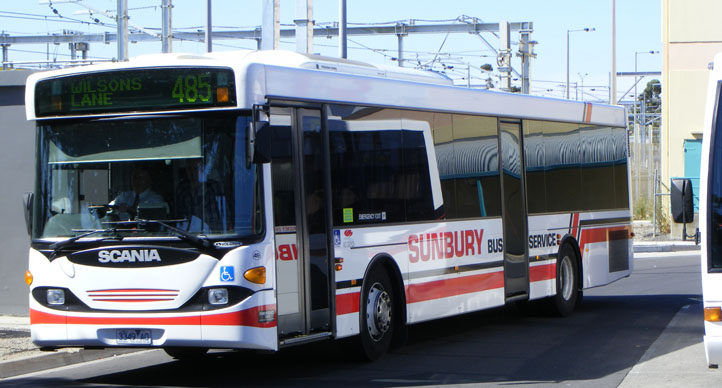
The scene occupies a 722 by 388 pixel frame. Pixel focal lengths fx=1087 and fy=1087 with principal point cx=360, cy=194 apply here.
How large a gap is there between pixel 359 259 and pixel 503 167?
3931 millimetres

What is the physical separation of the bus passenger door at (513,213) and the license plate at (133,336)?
5.83 meters

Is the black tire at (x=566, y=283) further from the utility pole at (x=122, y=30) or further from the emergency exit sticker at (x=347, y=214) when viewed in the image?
the utility pole at (x=122, y=30)

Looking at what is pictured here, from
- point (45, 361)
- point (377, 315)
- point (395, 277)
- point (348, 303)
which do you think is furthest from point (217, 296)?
point (45, 361)

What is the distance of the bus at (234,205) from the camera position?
30.2 feet

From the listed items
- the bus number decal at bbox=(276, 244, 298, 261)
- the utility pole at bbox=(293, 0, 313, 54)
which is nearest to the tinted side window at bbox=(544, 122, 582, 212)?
the bus number decal at bbox=(276, 244, 298, 261)

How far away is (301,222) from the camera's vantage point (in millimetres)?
9953

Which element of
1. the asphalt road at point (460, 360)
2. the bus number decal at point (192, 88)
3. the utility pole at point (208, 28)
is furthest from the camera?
the utility pole at point (208, 28)

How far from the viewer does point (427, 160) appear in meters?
12.2

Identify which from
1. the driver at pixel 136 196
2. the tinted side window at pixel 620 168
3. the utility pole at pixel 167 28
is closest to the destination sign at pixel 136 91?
the driver at pixel 136 196

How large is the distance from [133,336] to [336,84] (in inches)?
126

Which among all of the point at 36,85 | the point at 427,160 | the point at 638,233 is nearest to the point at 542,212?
the point at 427,160

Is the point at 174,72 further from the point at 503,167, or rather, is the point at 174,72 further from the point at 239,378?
the point at 503,167

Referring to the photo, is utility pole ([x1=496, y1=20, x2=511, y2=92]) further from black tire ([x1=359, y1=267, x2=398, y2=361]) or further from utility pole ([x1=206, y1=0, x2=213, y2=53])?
black tire ([x1=359, y1=267, x2=398, y2=361])

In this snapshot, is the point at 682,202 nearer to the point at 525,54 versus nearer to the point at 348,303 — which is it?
the point at 348,303
